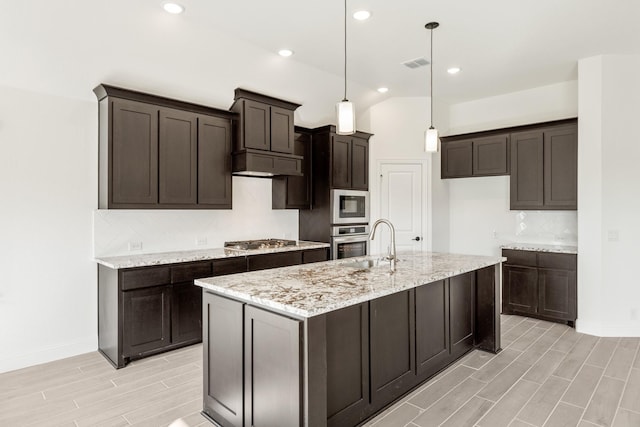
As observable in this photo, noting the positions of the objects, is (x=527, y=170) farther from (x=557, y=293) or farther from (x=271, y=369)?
(x=271, y=369)

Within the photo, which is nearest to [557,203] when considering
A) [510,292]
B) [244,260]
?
[510,292]

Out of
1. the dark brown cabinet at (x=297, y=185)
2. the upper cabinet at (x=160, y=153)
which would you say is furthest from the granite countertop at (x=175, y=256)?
the dark brown cabinet at (x=297, y=185)

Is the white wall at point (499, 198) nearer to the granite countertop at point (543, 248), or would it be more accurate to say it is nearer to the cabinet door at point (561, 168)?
the granite countertop at point (543, 248)

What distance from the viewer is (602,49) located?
4121mm

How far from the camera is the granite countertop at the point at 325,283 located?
1992mm

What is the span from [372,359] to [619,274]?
11.6 feet

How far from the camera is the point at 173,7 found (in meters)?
3.13

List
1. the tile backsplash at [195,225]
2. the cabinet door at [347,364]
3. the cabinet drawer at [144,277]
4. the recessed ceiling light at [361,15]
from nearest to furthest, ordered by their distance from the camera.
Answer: the cabinet door at [347,364]
the recessed ceiling light at [361,15]
the cabinet drawer at [144,277]
the tile backsplash at [195,225]

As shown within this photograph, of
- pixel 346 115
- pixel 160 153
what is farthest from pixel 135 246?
pixel 346 115

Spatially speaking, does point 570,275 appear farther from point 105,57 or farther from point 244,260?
point 105,57

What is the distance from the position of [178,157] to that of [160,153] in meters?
0.20

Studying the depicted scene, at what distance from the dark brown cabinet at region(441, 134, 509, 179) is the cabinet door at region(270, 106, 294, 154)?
8.30ft

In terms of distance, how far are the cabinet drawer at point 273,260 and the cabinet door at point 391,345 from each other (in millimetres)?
2049

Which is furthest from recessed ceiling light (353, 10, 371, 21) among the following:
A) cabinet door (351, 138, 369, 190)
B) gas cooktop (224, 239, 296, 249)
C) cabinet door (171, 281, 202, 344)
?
cabinet door (171, 281, 202, 344)
